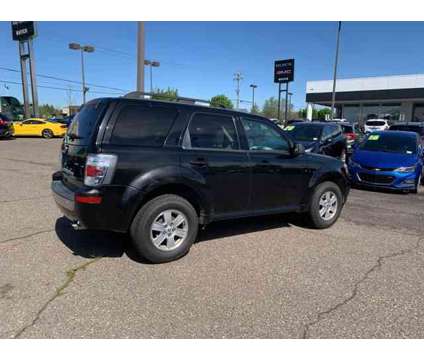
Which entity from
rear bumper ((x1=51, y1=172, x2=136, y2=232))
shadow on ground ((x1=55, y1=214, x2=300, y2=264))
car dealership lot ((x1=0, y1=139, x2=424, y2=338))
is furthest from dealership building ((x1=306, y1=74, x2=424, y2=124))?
rear bumper ((x1=51, y1=172, x2=136, y2=232))

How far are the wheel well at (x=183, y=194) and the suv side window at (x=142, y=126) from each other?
51 centimetres

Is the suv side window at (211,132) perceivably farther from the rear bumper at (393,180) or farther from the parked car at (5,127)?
the parked car at (5,127)

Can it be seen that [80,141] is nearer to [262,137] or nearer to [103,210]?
[103,210]

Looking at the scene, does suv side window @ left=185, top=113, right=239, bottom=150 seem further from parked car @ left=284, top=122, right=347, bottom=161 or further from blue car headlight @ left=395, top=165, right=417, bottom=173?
parked car @ left=284, top=122, right=347, bottom=161

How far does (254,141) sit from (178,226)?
1610mm

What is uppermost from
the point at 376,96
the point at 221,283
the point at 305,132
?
the point at 376,96

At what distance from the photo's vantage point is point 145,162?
3680 millimetres

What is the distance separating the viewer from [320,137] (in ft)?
35.9

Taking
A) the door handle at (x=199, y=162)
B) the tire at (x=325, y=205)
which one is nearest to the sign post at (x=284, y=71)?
the tire at (x=325, y=205)

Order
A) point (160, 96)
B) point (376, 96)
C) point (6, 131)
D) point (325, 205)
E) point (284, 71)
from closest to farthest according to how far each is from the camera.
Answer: point (160, 96)
point (325, 205)
point (6, 131)
point (284, 71)
point (376, 96)

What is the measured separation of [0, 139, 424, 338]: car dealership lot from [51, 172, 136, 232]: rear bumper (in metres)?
0.52

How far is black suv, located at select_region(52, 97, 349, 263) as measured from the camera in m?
3.56

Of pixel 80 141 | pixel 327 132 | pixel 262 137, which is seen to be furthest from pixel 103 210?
pixel 327 132

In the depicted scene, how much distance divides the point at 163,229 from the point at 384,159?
23.2 ft
